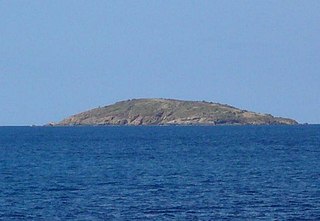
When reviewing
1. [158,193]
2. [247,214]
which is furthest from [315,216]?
[158,193]

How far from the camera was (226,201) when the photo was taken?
171 feet

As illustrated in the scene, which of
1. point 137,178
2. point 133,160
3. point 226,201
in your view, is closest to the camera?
point 226,201

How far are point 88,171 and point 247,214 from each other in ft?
120

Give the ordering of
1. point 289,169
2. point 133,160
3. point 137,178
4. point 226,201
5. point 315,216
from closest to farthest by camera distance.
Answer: point 315,216 → point 226,201 → point 137,178 → point 289,169 → point 133,160

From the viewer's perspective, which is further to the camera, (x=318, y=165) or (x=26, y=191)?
(x=318, y=165)

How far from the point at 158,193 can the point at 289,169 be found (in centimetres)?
2515

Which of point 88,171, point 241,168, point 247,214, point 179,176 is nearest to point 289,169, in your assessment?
point 241,168

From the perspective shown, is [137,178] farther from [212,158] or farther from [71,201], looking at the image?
[212,158]

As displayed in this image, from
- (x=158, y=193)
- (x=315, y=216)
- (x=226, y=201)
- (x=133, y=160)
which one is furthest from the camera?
(x=133, y=160)

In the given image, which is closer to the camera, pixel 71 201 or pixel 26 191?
pixel 71 201

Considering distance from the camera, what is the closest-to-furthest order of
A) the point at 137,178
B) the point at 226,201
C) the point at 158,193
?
the point at 226,201 < the point at 158,193 < the point at 137,178

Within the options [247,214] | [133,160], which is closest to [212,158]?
[133,160]

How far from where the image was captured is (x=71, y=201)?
173 feet

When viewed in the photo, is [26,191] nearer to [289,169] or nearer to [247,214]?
[247,214]
